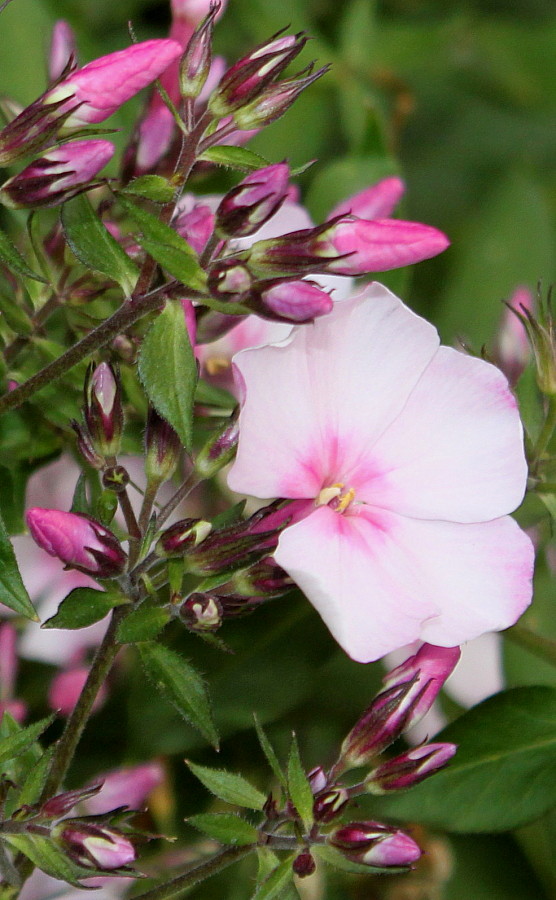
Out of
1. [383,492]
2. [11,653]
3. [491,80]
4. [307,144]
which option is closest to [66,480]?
[11,653]

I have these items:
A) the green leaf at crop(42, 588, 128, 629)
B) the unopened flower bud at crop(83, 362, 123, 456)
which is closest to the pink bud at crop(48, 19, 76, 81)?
the unopened flower bud at crop(83, 362, 123, 456)

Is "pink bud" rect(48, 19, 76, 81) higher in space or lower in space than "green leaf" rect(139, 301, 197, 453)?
higher

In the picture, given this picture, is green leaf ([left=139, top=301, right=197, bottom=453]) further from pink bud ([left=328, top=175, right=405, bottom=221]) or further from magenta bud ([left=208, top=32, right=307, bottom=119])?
pink bud ([left=328, top=175, right=405, bottom=221])

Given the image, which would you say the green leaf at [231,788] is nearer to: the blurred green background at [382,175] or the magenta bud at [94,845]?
the magenta bud at [94,845]

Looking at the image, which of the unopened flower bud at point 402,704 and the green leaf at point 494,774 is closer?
the unopened flower bud at point 402,704

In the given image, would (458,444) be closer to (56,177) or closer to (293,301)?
(293,301)

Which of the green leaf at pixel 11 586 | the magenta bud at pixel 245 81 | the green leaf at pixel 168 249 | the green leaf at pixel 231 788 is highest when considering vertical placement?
the magenta bud at pixel 245 81

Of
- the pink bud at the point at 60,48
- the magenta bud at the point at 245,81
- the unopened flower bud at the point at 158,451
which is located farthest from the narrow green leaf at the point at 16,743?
the pink bud at the point at 60,48
